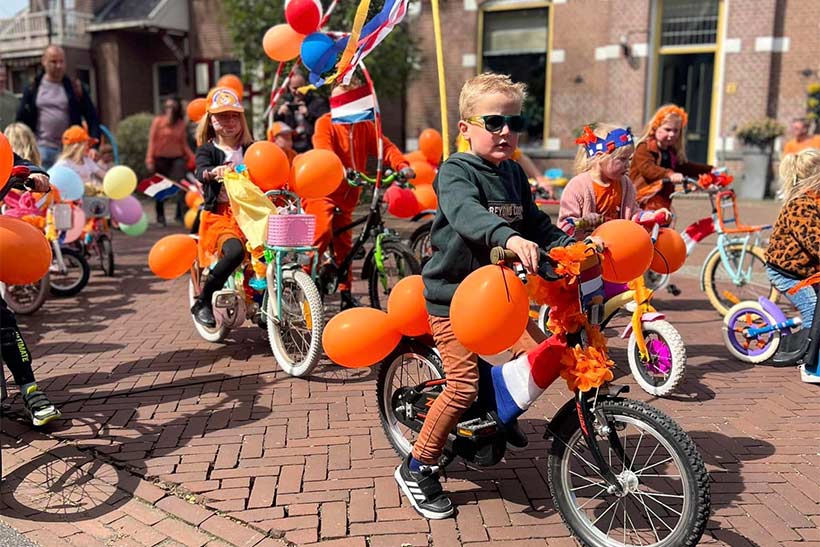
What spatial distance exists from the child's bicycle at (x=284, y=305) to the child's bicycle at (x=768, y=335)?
3001 millimetres

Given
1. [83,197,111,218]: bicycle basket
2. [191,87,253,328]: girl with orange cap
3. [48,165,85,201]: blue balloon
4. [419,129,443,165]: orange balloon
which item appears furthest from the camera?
[83,197,111,218]: bicycle basket

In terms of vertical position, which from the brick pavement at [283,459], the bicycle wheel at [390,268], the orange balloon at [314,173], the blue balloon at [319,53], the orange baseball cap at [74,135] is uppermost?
the blue balloon at [319,53]

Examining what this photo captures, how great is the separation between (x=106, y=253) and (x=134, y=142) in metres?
10.7

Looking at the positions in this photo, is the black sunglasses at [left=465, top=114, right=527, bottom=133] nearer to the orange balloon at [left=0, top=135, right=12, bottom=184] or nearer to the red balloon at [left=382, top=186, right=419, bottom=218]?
the orange balloon at [left=0, top=135, right=12, bottom=184]

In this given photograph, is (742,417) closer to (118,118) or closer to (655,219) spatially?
(655,219)

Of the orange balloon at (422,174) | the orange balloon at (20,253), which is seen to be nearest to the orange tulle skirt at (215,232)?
the orange balloon at (20,253)

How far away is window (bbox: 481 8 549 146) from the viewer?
17.0 m

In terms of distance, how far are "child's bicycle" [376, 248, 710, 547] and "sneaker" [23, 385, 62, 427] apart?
2.09 meters

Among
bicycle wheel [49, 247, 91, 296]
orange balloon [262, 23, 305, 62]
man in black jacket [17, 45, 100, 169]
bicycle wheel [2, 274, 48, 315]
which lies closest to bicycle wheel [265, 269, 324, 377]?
orange balloon [262, 23, 305, 62]

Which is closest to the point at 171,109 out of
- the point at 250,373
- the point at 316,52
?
the point at 316,52

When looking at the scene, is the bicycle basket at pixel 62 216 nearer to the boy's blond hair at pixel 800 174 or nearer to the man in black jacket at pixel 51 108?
the man in black jacket at pixel 51 108

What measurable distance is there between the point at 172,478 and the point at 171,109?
1043cm

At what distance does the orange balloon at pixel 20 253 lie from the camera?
325 centimetres

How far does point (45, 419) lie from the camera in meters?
3.97
